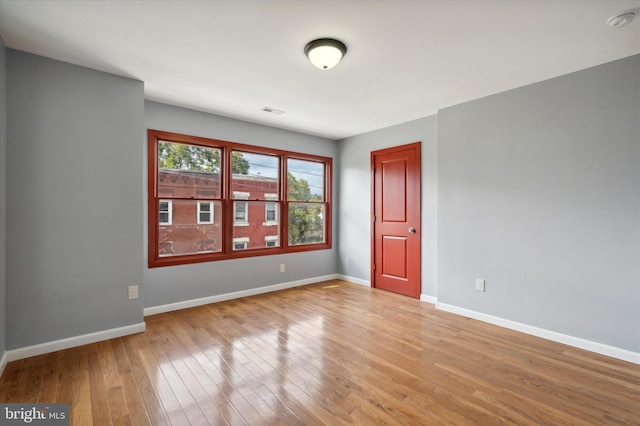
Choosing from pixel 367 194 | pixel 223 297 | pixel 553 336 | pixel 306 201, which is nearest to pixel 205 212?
pixel 223 297

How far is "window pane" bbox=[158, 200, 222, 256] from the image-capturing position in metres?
3.83

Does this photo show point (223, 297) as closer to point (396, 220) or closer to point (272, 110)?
point (272, 110)

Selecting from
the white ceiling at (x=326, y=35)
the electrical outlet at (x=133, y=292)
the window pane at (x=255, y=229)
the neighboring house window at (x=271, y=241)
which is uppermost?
the white ceiling at (x=326, y=35)

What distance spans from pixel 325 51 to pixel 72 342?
3363 millimetres

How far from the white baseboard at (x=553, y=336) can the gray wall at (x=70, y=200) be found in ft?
12.1

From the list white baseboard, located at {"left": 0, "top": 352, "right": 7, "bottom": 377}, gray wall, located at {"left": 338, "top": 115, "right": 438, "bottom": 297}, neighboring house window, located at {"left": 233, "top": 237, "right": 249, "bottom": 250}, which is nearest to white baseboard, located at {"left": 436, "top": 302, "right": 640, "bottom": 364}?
gray wall, located at {"left": 338, "top": 115, "right": 438, "bottom": 297}

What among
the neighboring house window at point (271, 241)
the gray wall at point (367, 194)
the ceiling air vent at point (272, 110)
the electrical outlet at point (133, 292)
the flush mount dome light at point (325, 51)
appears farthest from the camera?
the neighboring house window at point (271, 241)

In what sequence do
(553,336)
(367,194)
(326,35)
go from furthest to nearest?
1. (367,194)
2. (553,336)
3. (326,35)

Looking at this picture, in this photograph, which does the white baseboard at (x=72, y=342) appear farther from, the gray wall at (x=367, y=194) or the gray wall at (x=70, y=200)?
the gray wall at (x=367, y=194)

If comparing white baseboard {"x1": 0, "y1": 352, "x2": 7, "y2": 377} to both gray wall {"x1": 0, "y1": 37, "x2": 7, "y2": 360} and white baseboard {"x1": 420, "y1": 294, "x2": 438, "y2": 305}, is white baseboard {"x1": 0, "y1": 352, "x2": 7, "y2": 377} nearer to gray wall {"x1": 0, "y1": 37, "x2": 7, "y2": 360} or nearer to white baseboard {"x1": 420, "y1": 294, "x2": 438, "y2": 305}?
gray wall {"x1": 0, "y1": 37, "x2": 7, "y2": 360}

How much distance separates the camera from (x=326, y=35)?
2.27 metres

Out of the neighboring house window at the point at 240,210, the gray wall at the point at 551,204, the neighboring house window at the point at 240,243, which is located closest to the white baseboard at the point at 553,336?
the gray wall at the point at 551,204

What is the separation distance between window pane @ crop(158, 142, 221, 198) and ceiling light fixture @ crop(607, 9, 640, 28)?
4.10 m

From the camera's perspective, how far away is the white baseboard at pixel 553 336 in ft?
8.48
